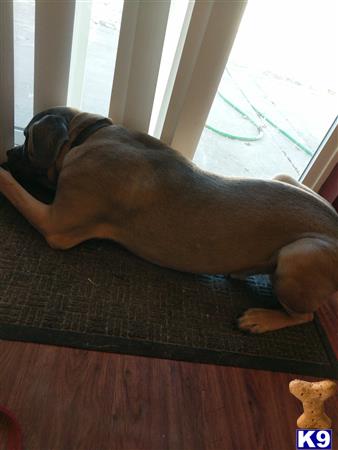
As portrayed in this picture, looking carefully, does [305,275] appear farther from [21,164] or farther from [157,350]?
[21,164]

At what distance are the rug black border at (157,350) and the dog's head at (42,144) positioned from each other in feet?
2.01

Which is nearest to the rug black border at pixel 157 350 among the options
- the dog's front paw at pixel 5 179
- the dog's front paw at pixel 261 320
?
the dog's front paw at pixel 261 320

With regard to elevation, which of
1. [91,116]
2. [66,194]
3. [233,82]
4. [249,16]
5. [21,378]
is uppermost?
[249,16]

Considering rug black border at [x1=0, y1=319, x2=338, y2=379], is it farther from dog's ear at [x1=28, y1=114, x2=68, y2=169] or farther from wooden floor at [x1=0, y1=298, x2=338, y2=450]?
dog's ear at [x1=28, y1=114, x2=68, y2=169]

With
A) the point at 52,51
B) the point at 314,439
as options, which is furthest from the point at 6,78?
the point at 314,439

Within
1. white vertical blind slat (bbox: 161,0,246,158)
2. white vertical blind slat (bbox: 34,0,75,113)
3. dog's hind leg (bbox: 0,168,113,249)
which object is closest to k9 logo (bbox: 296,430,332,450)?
dog's hind leg (bbox: 0,168,113,249)

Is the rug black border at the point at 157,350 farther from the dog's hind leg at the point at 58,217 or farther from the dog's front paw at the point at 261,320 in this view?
the dog's hind leg at the point at 58,217

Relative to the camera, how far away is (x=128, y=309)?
132 centimetres

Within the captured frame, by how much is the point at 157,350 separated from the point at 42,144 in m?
0.86

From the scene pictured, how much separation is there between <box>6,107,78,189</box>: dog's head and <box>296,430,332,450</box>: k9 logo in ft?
4.30

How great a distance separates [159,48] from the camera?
4.43ft

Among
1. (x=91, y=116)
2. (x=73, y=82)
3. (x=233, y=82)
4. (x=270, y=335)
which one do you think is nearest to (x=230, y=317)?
(x=270, y=335)

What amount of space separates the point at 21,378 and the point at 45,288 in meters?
0.31

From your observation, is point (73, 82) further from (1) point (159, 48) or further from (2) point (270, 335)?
(2) point (270, 335)
